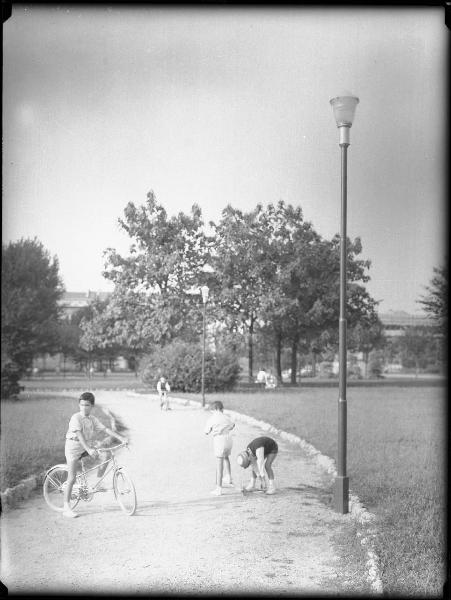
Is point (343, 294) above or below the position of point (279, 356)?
above

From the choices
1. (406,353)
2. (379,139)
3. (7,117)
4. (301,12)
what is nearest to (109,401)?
(7,117)

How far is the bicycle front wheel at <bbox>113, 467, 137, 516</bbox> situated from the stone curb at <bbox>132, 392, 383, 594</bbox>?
1.71m

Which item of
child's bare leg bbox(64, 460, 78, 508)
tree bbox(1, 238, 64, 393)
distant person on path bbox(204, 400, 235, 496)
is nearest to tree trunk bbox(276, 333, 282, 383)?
distant person on path bbox(204, 400, 235, 496)

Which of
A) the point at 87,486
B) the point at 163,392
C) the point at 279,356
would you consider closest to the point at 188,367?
the point at 163,392

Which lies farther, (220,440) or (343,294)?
(343,294)

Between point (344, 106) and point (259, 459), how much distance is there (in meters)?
4.15

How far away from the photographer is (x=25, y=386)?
6.57 m

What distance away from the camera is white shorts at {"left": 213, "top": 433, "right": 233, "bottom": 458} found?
21.1ft

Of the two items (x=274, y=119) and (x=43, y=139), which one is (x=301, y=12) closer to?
(x=274, y=119)

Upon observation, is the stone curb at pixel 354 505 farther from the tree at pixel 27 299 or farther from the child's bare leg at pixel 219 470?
the tree at pixel 27 299

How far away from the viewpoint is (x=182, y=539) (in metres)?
5.26

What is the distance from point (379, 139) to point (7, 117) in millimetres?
4008

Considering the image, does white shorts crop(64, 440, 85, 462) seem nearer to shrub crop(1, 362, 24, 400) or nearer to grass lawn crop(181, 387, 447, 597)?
shrub crop(1, 362, 24, 400)

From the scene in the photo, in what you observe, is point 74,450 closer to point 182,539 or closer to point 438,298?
point 182,539
